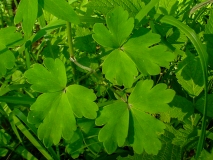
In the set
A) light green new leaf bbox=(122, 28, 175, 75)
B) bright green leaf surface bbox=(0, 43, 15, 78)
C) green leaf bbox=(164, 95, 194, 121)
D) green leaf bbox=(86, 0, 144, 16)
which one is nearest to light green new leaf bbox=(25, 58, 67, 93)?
bright green leaf surface bbox=(0, 43, 15, 78)

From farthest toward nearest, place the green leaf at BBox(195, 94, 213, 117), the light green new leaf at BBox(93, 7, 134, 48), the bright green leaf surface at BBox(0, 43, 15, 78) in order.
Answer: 1. the green leaf at BBox(195, 94, 213, 117)
2. the bright green leaf surface at BBox(0, 43, 15, 78)
3. the light green new leaf at BBox(93, 7, 134, 48)

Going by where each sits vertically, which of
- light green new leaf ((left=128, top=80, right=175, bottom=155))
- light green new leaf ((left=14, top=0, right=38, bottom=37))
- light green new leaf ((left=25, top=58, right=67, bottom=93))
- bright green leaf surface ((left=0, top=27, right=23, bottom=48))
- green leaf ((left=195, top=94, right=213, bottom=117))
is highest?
light green new leaf ((left=14, top=0, right=38, bottom=37))

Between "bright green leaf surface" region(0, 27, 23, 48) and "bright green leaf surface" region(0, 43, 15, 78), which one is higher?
"bright green leaf surface" region(0, 27, 23, 48)

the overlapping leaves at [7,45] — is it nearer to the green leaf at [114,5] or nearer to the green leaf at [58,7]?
the green leaf at [58,7]

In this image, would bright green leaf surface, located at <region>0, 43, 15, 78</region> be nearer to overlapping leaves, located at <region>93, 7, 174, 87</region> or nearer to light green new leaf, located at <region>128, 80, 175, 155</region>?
overlapping leaves, located at <region>93, 7, 174, 87</region>

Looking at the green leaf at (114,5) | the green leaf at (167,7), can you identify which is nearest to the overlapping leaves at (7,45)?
the green leaf at (114,5)

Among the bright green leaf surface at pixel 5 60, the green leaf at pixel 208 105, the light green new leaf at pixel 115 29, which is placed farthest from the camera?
the green leaf at pixel 208 105

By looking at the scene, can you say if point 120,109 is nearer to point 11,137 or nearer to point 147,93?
point 147,93

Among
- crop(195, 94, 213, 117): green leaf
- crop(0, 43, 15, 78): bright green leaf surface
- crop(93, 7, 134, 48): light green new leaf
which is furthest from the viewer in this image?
crop(195, 94, 213, 117): green leaf

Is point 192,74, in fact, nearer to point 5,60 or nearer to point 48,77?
point 48,77
